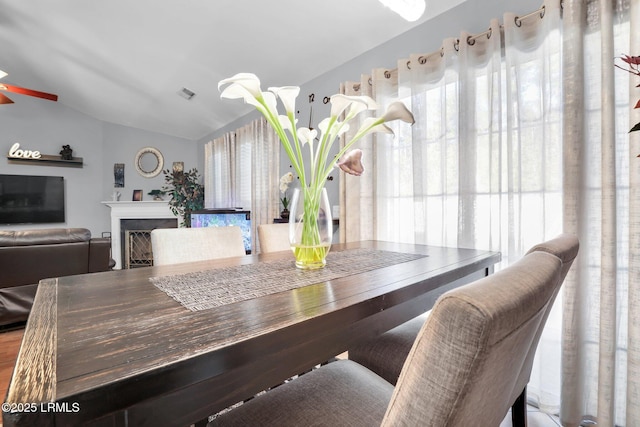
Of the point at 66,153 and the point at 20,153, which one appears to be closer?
the point at 20,153

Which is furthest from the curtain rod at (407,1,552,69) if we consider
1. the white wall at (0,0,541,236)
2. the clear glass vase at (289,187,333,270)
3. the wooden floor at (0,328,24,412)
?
the wooden floor at (0,328,24,412)

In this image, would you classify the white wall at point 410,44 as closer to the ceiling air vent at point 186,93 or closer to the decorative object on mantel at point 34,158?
the ceiling air vent at point 186,93

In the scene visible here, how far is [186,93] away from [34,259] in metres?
2.59

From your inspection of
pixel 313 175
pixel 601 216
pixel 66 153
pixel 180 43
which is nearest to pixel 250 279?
pixel 313 175

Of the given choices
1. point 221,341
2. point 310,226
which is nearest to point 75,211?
point 310,226

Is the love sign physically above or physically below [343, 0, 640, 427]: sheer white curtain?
above

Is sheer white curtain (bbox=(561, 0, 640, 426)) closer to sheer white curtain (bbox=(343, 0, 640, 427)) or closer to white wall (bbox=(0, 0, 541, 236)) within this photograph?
sheer white curtain (bbox=(343, 0, 640, 427))

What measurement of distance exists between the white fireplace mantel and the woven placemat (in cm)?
555

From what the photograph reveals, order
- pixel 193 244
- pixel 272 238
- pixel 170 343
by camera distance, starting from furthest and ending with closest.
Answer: pixel 272 238 → pixel 193 244 → pixel 170 343

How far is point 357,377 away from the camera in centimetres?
94

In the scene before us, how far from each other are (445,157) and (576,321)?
3.68 ft

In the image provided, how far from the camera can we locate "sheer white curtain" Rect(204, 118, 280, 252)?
12.3 ft

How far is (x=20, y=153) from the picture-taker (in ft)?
17.2

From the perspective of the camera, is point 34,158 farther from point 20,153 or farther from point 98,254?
point 98,254
